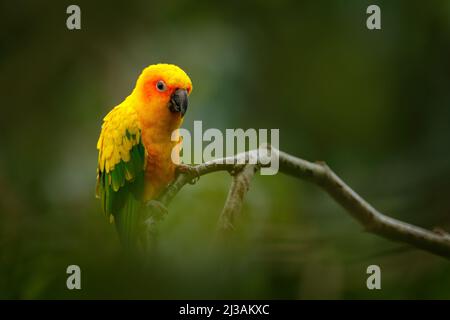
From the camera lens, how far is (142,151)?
6.80 feet

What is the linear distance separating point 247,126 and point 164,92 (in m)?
0.81

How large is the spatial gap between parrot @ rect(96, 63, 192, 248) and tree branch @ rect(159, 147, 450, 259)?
0.36 feet

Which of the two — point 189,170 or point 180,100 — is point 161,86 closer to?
point 180,100

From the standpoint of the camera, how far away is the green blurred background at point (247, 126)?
223 cm

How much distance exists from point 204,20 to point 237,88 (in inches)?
13.8

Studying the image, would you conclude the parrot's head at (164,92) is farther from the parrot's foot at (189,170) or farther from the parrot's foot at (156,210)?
the parrot's foot at (156,210)

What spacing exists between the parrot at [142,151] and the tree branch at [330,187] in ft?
0.36

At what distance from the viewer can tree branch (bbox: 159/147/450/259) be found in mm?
1694

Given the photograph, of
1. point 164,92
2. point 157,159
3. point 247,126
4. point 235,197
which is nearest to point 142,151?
A: point 157,159
